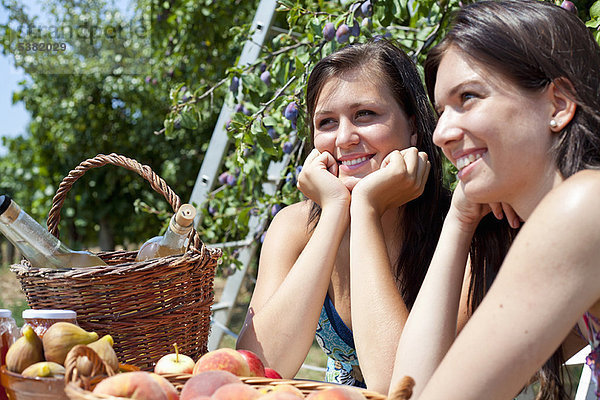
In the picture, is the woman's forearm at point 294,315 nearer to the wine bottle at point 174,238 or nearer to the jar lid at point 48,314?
the wine bottle at point 174,238

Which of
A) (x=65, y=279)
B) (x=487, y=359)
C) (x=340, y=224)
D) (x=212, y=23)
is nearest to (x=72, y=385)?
(x=65, y=279)

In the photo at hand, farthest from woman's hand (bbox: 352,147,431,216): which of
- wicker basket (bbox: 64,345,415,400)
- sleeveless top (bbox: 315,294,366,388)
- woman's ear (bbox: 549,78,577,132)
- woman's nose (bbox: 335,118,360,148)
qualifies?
wicker basket (bbox: 64,345,415,400)

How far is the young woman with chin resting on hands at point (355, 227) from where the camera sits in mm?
1377

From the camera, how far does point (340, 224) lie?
153 cm

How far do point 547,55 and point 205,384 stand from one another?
74cm

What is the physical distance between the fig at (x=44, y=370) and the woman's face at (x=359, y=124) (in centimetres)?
93

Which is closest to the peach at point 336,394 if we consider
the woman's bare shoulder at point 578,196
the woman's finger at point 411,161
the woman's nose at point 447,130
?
the woman's bare shoulder at point 578,196

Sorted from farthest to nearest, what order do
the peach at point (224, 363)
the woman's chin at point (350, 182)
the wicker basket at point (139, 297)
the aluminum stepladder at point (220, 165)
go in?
1. the aluminum stepladder at point (220, 165)
2. the woman's chin at point (350, 182)
3. the wicker basket at point (139, 297)
4. the peach at point (224, 363)

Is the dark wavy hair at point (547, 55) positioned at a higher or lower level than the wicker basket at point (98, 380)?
higher

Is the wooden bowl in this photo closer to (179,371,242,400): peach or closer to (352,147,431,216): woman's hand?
(179,371,242,400): peach

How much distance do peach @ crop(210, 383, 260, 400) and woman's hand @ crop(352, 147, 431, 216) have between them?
770 millimetres

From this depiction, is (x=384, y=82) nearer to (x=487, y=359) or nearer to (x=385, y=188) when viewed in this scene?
(x=385, y=188)

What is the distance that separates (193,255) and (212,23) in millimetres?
3535

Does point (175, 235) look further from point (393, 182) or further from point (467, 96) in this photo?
point (467, 96)
